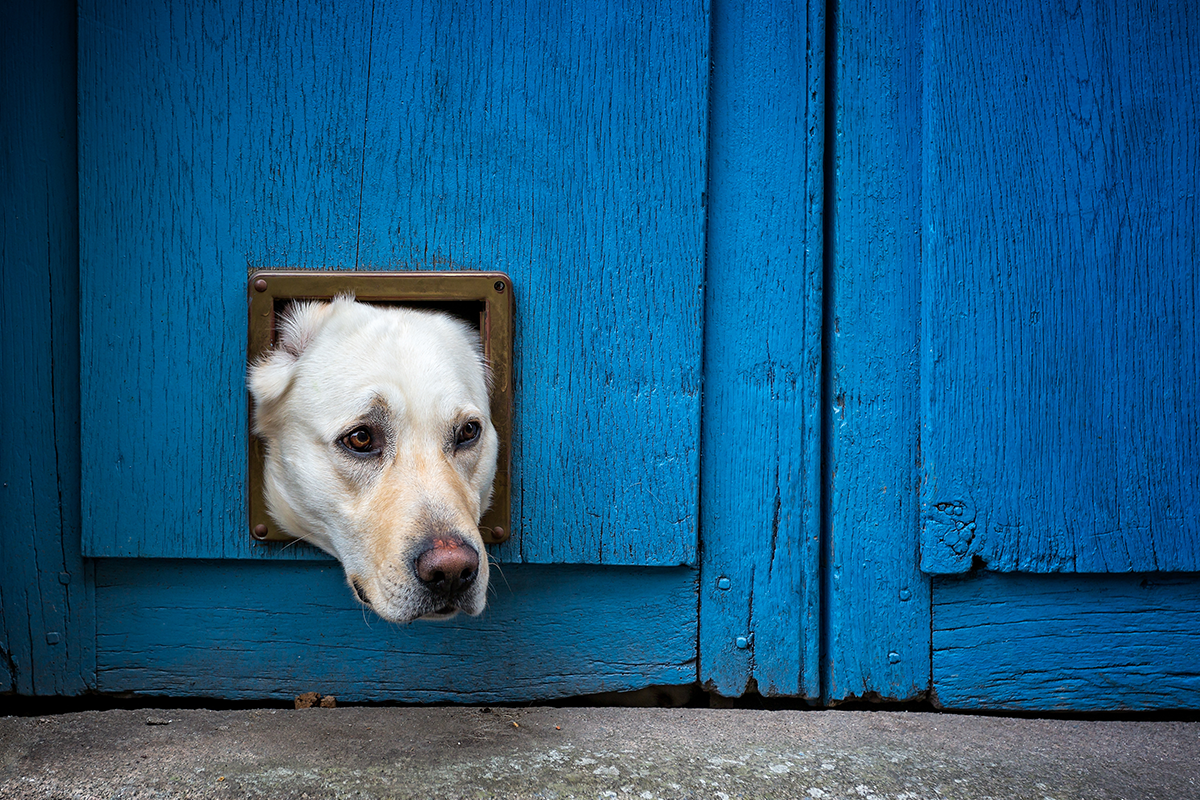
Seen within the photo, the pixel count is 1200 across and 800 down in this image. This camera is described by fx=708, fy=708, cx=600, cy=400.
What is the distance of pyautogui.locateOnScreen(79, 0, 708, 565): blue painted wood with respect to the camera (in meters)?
1.66

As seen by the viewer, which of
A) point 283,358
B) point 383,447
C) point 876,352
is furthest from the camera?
point 876,352

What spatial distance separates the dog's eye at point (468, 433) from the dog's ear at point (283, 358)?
16.1 inches

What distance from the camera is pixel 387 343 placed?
5.12ft

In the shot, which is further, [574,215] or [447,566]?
[574,215]

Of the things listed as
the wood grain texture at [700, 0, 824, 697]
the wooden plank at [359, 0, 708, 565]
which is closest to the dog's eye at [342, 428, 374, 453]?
the wooden plank at [359, 0, 708, 565]

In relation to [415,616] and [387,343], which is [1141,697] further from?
[387,343]

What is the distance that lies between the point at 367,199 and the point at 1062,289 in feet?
5.53

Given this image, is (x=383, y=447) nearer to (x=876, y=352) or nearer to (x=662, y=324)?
(x=662, y=324)

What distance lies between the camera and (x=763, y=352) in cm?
176

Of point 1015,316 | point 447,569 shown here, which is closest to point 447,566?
point 447,569

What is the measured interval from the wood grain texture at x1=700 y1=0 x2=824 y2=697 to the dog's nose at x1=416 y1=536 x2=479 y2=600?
67 centimetres

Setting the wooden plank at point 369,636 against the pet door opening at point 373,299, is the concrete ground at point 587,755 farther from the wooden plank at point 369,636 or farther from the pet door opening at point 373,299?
the pet door opening at point 373,299

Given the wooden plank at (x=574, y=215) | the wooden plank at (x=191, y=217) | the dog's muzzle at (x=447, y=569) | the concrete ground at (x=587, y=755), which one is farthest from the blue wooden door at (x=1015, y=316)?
the wooden plank at (x=191, y=217)

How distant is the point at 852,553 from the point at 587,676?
74 centimetres
